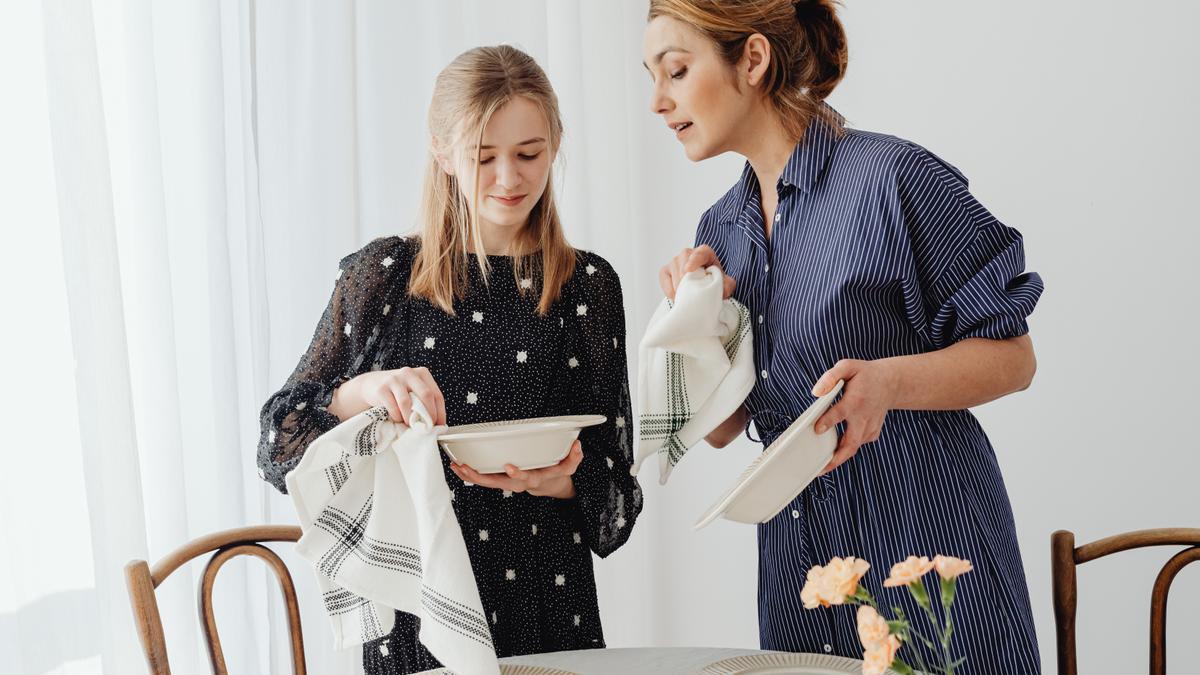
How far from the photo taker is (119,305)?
5.41 ft

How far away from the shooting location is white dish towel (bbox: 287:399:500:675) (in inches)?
47.9

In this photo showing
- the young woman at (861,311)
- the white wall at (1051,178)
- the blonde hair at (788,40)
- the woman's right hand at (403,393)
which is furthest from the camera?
the white wall at (1051,178)

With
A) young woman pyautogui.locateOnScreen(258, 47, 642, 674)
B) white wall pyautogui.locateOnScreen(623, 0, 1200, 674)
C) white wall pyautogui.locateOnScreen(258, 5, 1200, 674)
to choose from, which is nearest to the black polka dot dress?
young woman pyautogui.locateOnScreen(258, 47, 642, 674)

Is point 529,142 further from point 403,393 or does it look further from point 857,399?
point 857,399

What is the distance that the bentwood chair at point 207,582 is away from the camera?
4.46 feet

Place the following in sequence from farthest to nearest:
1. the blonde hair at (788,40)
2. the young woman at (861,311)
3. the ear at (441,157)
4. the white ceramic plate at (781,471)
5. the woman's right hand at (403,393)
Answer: the ear at (441,157), the blonde hair at (788,40), the young woman at (861,311), the woman's right hand at (403,393), the white ceramic plate at (781,471)

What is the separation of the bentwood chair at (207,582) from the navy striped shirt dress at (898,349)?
73 centimetres

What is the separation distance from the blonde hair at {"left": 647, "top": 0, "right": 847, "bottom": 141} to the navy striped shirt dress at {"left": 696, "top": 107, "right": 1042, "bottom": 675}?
92mm

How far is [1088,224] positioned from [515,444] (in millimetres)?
1854

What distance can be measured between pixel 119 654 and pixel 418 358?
2.13ft

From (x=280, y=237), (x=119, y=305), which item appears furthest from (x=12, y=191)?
(x=280, y=237)

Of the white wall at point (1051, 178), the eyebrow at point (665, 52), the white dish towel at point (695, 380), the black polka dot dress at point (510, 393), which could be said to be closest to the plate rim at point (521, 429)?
the white dish towel at point (695, 380)

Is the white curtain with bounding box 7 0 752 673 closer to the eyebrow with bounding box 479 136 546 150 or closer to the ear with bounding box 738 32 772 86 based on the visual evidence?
the eyebrow with bounding box 479 136 546 150

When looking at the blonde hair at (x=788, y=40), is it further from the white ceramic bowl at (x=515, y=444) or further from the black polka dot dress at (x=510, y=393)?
the white ceramic bowl at (x=515, y=444)
